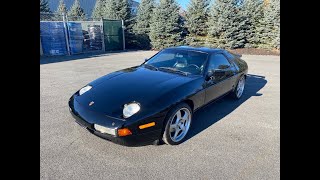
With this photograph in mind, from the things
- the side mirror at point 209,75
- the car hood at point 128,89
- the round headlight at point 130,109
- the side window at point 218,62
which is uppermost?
the side window at point 218,62

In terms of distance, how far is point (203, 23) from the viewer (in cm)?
1773

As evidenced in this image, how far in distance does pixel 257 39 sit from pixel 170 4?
23.6 feet

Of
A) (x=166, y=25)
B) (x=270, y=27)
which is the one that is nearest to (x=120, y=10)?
(x=166, y=25)

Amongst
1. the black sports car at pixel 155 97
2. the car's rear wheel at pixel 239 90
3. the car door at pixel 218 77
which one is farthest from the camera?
the car's rear wheel at pixel 239 90

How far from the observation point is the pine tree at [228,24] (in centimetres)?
1608

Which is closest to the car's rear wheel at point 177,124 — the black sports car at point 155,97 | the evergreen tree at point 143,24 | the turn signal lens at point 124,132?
the black sports car at point 155,97

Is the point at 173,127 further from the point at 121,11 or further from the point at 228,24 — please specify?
the point at 121,11

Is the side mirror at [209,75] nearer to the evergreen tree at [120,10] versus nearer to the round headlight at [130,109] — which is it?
the round headlight at [130,109]

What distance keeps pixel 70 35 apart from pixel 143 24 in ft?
23.4

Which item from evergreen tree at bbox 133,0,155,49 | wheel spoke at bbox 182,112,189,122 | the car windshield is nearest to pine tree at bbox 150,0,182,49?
evergreen tree at bbox 133,0,155,49

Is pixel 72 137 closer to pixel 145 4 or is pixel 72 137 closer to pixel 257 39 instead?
pixel 257 39
